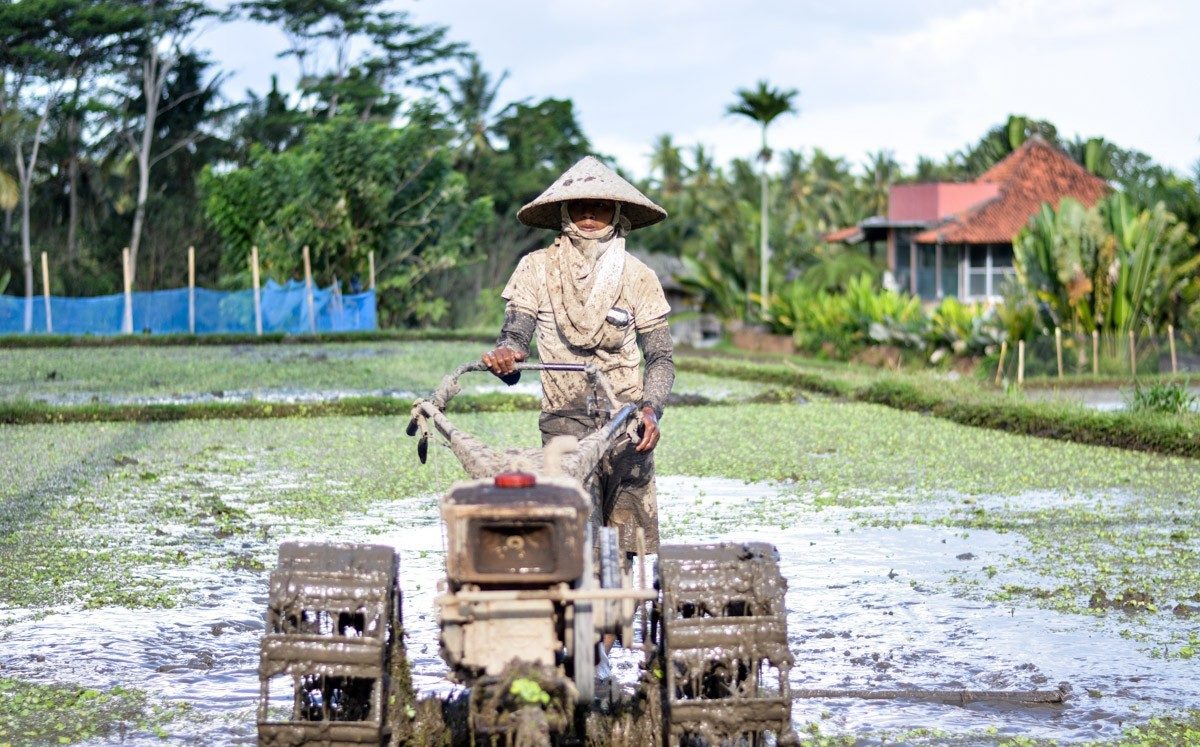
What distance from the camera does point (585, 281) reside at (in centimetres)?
575

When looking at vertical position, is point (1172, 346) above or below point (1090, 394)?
above

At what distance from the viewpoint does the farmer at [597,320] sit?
5711mm

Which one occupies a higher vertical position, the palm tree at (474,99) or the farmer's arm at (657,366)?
the palm tree at (474,99)

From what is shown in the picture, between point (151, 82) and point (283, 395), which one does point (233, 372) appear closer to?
point (283, 395)

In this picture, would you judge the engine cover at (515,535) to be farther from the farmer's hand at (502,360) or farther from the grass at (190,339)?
the grass at (190,339)

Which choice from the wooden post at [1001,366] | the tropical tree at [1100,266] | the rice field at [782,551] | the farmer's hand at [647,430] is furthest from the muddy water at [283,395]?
the farmer's hand at [647,430]

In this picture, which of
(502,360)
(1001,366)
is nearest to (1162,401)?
(1001,366)

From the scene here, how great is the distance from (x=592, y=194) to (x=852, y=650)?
6.55 ft

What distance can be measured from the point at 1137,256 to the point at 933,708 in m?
19.5

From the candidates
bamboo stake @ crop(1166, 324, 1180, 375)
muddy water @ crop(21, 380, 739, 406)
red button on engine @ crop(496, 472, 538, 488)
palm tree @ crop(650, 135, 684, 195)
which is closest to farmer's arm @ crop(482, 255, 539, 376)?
red button on engine @ crop(496, 472, 538, 488)

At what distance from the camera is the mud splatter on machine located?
3.93m

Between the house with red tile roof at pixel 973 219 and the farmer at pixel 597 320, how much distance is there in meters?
33.4

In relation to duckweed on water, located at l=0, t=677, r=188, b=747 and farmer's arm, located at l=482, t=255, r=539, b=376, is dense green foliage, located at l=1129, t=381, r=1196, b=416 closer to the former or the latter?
farmer's arm, located at l=482, t=255, r=539, b=376

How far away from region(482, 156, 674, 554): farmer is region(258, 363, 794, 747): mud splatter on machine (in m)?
0.72
